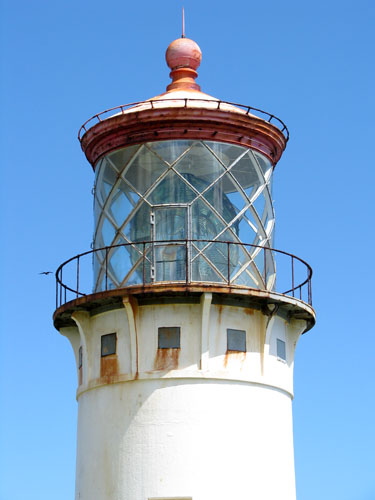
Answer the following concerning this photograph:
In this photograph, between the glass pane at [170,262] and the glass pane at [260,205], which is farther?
the glass pane at [260,205]

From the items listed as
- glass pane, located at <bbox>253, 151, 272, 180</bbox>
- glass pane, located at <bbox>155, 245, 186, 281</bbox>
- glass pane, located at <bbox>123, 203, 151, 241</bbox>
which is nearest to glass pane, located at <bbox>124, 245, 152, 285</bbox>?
glass pane, located at <bbox>155, 245, 186, 281</bbox>

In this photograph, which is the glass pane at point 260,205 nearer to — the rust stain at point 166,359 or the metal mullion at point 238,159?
the metal mullion at point 238,159

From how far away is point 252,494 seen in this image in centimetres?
1809

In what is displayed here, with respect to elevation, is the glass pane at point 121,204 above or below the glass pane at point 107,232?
above

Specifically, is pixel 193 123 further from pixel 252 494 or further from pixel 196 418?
pixel 252 494

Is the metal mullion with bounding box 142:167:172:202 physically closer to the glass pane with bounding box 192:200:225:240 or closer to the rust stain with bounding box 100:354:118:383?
the glass pane with bounding box 192:200:225:240

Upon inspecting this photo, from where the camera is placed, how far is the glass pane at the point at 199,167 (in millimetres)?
19109

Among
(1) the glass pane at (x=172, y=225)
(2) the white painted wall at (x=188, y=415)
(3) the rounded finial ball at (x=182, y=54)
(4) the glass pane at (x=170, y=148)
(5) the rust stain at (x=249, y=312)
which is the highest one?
(3) the rounded finial ball at (x=182, y=54)

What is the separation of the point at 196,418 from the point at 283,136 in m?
5.23

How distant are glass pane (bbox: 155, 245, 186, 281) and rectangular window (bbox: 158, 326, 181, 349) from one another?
0.80m

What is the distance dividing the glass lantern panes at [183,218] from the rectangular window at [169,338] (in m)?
0.80

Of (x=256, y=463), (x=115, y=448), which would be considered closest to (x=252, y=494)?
(x=256, y=463)

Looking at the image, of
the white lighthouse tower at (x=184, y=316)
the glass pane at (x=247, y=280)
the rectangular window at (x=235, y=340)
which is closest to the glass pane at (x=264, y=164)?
the white lighthouse tower at (x=184, y=316)

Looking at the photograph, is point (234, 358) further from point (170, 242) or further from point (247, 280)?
point (170, 242)
